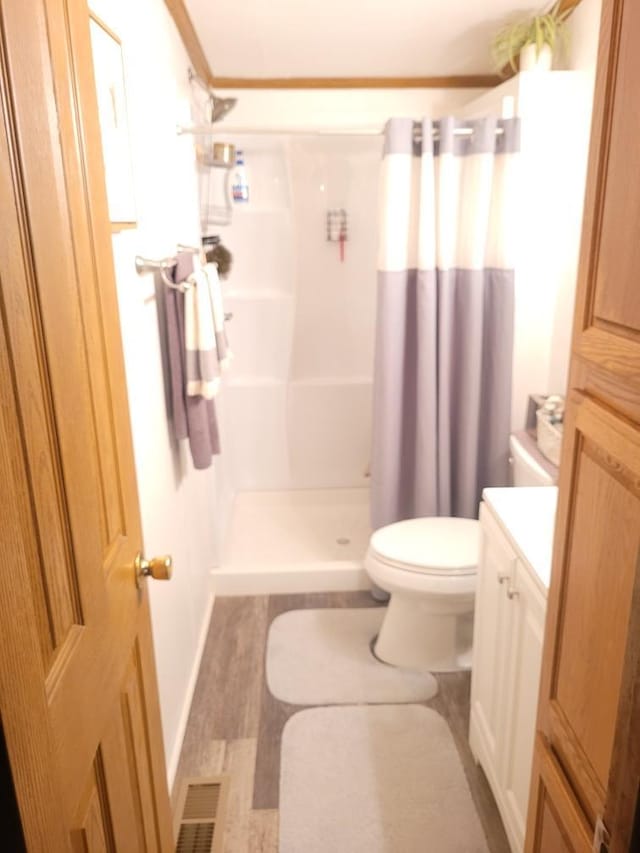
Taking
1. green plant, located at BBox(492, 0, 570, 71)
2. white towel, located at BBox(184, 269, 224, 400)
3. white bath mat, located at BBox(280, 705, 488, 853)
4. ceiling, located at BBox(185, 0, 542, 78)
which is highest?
ceiling, located at BBox(185, 0, 542, 78)

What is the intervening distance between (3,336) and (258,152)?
3.04 meters

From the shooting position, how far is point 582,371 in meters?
0.94

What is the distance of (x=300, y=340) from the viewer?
11.8 ft

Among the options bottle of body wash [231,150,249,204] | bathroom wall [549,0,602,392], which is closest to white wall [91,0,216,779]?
bottle of body wash [231,150,249,204]

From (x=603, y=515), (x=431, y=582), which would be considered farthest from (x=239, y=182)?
(x=603, y=515)

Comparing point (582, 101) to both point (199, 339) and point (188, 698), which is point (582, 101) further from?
point (188, 698)

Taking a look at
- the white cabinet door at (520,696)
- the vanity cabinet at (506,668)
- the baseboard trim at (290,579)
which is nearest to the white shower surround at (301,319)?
the baseboard trim at (290,579)

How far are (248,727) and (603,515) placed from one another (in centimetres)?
158

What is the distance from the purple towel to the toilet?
→ 2.36 ft

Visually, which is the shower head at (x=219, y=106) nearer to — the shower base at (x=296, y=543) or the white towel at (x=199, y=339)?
the white towel at (x=199, y=339)

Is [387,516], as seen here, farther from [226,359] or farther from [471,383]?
[226,359]

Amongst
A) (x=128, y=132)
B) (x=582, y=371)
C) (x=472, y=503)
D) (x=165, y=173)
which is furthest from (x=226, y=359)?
(x=582, y=371)

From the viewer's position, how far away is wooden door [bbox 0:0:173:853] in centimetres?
63

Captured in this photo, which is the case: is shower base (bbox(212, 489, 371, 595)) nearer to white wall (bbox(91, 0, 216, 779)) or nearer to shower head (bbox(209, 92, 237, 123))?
white wall (bbox(91, 0, 216, 779))
